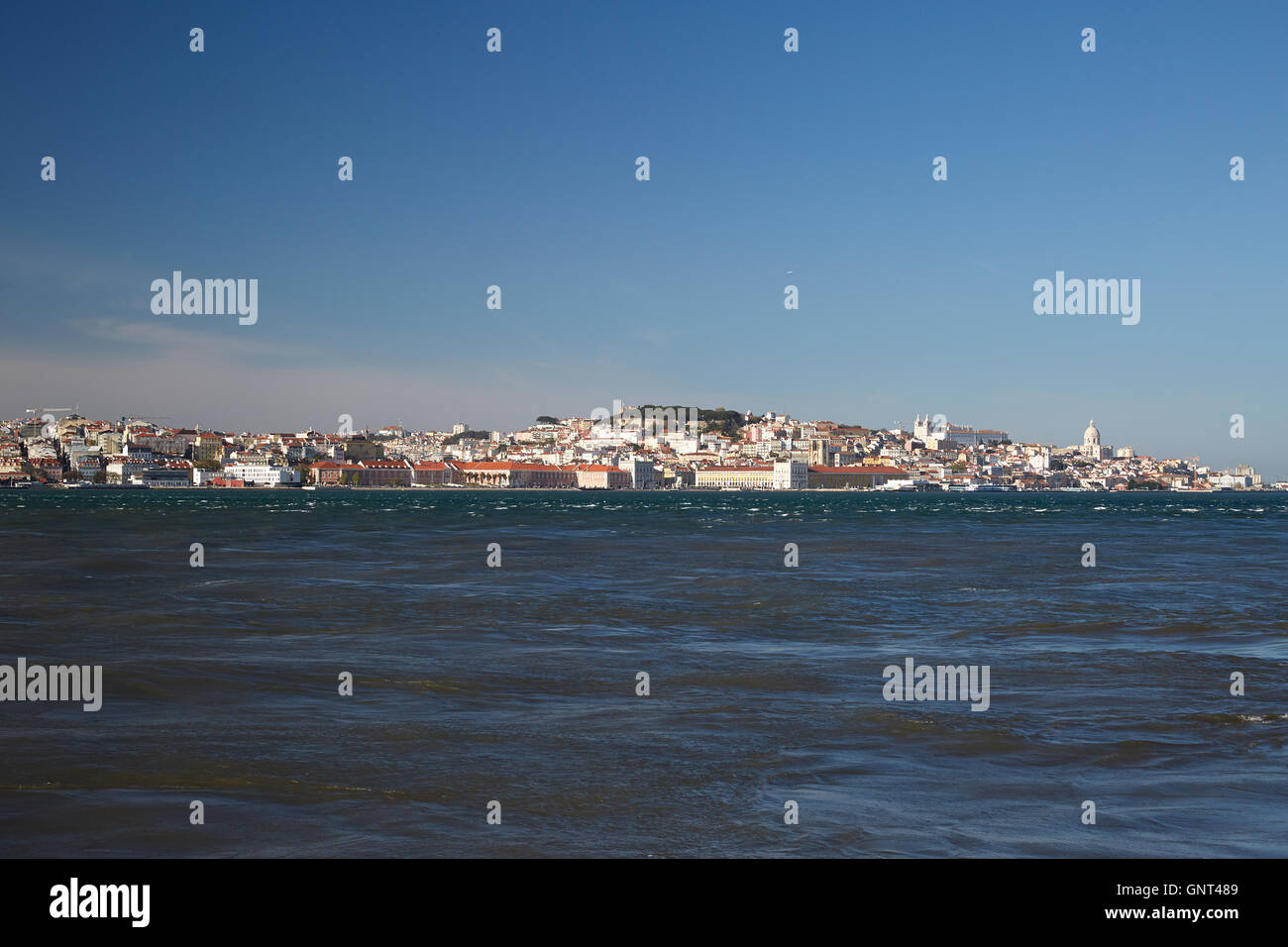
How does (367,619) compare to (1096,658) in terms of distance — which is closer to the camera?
(1096,658)

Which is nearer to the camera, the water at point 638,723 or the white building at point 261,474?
the water at point 638,723

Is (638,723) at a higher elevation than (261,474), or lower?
lower

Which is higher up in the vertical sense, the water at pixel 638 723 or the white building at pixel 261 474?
the white building at pixel 261 474

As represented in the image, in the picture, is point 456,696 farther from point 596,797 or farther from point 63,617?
point 63,617

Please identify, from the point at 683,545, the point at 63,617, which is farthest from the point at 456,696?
the point at 683,545

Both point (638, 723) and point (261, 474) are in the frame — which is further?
point (261, 474)

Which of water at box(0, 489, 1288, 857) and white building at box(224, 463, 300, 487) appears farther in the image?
white building at box(224, 463, 300, 487)
